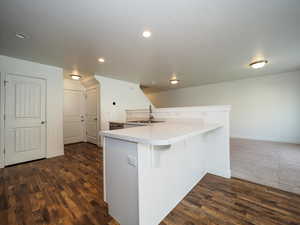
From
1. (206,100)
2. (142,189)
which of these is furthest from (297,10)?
(206,100)

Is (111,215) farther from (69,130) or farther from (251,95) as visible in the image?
(251,95)

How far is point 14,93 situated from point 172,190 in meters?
4.01

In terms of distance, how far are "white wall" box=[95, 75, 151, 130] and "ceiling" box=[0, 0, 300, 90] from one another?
4.62ft

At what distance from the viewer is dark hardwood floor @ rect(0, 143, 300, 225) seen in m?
1.35

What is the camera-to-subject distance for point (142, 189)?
1.12 m

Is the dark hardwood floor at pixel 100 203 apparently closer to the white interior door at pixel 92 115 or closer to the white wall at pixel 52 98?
the white wall at pixel 52 98

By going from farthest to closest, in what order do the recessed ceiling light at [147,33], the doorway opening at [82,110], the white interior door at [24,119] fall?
the doorway opening at [82,110]
the white interior door at [24,119]
the recessed ceiling light at [147,33]

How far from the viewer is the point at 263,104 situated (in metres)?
5.01

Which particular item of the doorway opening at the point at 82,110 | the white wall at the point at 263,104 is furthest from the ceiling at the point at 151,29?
the white wall at the point at 263,104

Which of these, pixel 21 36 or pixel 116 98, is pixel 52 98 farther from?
pixel 116 98

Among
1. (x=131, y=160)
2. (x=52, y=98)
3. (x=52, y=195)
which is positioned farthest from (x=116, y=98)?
(x=131, y=160)

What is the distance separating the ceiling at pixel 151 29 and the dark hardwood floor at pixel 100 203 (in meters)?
2.47

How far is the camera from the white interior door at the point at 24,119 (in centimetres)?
286

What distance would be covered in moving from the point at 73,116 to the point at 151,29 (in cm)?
456
